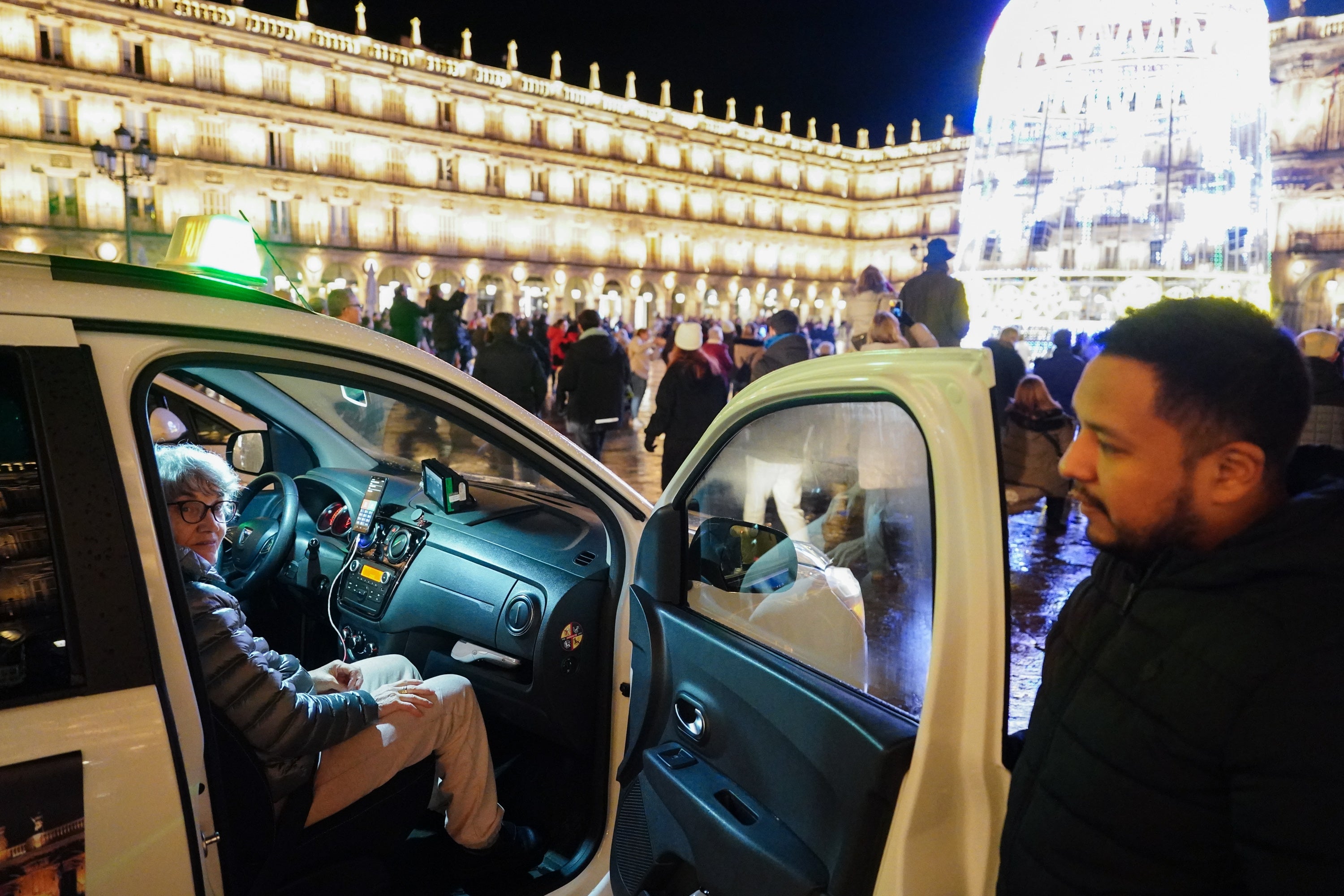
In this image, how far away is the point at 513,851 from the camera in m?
2.45

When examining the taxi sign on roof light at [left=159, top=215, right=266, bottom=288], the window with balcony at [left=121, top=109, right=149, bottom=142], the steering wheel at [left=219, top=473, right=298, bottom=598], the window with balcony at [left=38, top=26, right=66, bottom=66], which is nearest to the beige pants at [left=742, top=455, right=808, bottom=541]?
the steering wheel at [left=219, top=473, right=298, bottom=598]

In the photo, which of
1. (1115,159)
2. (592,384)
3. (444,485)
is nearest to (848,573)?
(444,485)

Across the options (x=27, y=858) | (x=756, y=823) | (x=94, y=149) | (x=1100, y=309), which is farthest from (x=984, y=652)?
(x=94, y=149)

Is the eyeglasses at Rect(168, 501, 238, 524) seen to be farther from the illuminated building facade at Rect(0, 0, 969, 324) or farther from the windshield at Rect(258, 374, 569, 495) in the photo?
the illuminated building facade at Rect(0, 0, 969, 324)

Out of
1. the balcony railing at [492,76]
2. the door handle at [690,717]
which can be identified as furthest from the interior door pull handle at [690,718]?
the balcony railing at [492,76]

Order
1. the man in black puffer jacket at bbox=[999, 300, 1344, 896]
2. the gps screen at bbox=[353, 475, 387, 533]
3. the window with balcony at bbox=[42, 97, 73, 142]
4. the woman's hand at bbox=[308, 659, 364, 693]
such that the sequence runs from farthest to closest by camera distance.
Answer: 1. the window with balcony at bbox=[42, 97, 73, 142]
2. the gps screen at bbox=[353, 475, 387, 533]
3. the woman's hand at bbox=[308, 659, 364, 693]
4. the man in black puffer jacket at bbox=[999, 300, 1344, 896]

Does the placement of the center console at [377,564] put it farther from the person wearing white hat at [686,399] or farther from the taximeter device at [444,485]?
the person wearing white hat at [686,399]

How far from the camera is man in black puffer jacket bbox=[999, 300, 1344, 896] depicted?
87cm

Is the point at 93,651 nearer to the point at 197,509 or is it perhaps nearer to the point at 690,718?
the point at 197,509

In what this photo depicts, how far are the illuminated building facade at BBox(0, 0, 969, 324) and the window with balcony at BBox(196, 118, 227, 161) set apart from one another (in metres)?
0.08

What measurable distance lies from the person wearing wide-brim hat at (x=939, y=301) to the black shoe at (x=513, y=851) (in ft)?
18.0

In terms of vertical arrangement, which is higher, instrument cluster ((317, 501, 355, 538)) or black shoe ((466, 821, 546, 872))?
instrument cluster ((317, 501, 355, 538))

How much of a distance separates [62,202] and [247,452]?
3929 cm

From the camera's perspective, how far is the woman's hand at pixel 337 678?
235 cm
